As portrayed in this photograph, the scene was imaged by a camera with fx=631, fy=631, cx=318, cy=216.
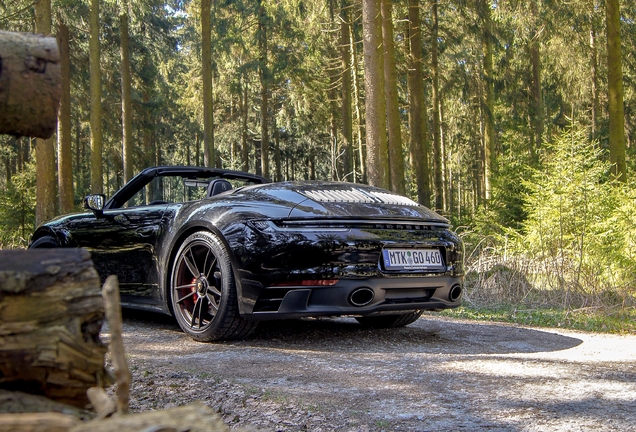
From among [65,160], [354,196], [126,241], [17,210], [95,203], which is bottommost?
[126,241]

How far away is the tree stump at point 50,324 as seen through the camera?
60.6 inches

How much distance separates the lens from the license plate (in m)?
4.46

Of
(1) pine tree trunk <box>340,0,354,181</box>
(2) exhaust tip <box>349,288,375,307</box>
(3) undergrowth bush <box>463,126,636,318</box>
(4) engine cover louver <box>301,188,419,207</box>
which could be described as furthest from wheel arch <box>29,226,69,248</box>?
(1) pine tree trunk <box>340,0,354,181</box>

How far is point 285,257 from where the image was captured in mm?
4289

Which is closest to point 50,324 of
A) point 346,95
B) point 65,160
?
point 65,160

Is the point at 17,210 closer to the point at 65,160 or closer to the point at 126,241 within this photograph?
the point at 65,160

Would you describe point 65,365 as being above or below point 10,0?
below

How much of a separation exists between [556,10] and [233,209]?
16.6m

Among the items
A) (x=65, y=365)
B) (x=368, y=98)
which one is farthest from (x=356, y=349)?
(x=368, y=98)

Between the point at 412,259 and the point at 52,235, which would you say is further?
the point at 52,235

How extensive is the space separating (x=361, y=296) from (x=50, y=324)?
295cm

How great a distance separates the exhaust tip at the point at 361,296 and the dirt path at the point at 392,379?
340 mm

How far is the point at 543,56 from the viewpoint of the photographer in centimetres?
2762

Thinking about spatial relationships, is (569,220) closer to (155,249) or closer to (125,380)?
(155,249)
